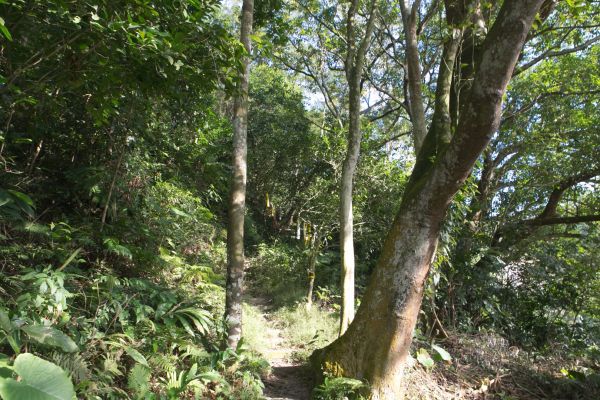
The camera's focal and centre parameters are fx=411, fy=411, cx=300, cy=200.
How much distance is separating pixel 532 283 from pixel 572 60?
5.57 meters

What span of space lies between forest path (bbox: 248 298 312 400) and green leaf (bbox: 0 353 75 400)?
3.63 m

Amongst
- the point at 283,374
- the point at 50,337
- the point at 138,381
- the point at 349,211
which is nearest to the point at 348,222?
the point at 349,211

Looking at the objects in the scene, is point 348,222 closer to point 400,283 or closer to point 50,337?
point 400,283

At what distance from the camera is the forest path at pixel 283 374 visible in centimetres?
511

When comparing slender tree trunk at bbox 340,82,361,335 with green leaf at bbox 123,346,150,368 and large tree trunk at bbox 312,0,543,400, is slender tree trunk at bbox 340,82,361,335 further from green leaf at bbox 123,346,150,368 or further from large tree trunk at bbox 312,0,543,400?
green leaf at bbox 123,346,150,368

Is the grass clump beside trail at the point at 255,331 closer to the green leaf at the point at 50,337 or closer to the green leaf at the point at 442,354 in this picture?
the green leaf at the point at 442,354

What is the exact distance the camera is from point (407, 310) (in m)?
4.39

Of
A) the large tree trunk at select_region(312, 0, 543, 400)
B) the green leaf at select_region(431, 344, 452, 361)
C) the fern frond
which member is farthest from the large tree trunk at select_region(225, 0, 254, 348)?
the green leaf at select_region(431, 344, 452, 361)

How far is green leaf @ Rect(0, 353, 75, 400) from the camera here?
1.45 metres

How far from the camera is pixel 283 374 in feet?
19.3

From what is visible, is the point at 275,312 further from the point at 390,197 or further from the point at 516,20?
the point at 516,20

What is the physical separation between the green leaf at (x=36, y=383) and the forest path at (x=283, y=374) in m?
3.63

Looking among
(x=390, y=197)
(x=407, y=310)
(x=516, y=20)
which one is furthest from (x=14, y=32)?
(x=390, y=197)

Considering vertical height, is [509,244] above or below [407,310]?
above
